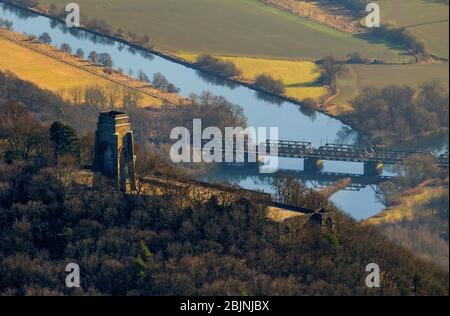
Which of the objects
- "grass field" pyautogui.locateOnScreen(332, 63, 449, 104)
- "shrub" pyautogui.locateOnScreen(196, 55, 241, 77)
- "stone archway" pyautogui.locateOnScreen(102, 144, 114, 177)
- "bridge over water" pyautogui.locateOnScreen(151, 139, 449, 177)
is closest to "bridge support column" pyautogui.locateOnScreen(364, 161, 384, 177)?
"bridge over water" pyautogui.locateOnScreen(151, 139, 449, 177)

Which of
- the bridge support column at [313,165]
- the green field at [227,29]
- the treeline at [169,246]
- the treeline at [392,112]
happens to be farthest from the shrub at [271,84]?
the treeline at [169,246]

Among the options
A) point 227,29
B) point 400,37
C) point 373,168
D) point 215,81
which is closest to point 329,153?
point 373,168

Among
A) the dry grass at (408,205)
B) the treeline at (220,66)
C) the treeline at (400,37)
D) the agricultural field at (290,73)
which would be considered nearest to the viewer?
the dry grass at (408,205)

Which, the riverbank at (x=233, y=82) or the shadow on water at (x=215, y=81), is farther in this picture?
the shadow on water at (x=215, y=81)

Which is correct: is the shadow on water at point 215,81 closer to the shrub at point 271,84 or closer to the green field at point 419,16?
the shrub at point 271,84

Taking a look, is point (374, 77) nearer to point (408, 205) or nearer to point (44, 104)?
point (44, 104)

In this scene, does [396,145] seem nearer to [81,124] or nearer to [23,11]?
[81,124]

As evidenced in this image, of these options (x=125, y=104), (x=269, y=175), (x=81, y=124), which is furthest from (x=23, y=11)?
(x=269, y=175)
